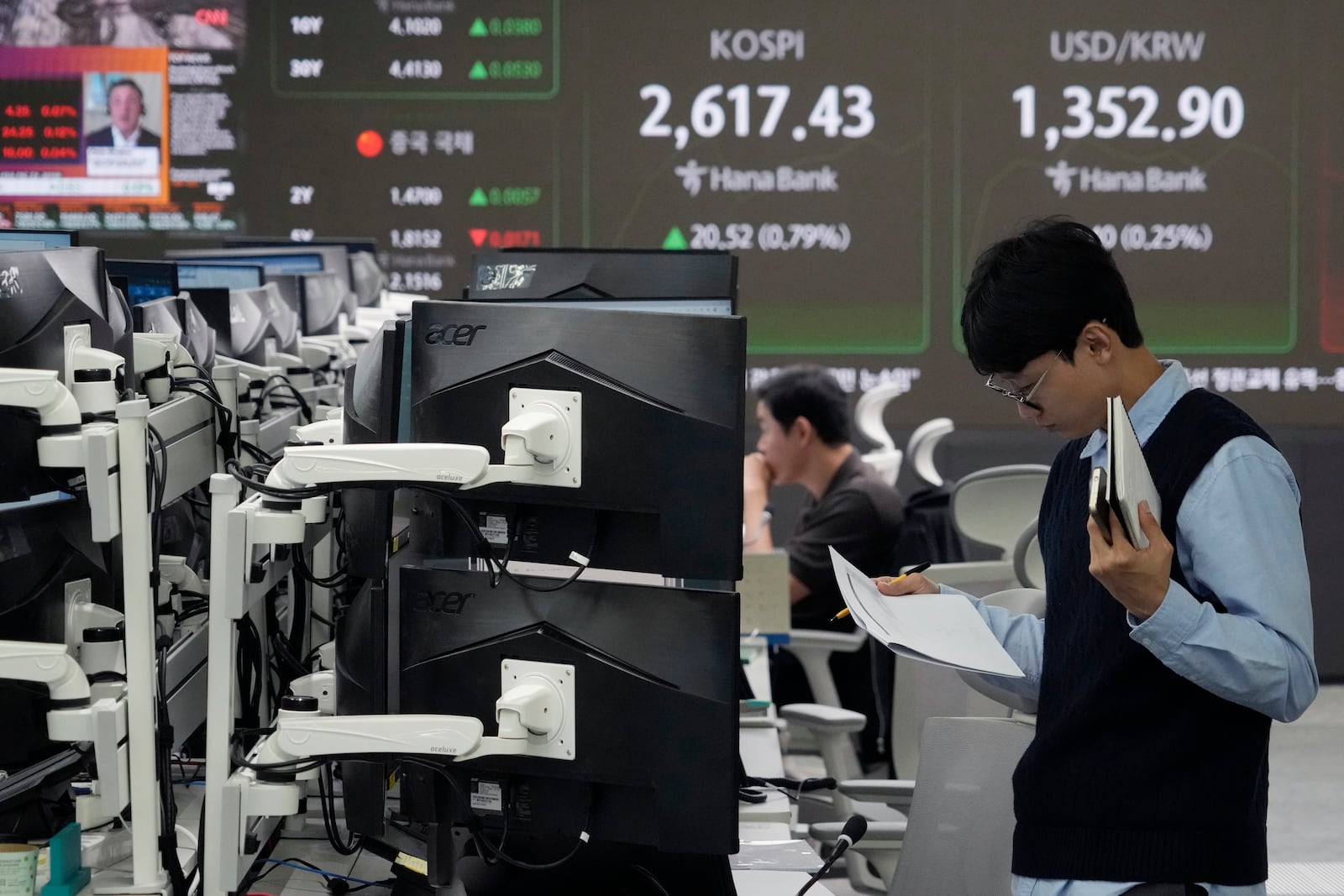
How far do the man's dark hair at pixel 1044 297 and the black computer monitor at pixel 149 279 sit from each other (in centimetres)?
153

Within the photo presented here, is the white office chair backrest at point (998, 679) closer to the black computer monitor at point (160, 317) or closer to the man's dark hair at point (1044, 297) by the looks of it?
the man's dark hair at point (1044, 297)

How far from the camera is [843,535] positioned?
157 inches

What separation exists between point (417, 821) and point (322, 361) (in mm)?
1601

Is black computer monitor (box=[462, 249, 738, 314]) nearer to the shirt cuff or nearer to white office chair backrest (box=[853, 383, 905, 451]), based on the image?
the shirt cuff

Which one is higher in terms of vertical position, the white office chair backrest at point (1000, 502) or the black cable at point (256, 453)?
the black cable at point (256, 453)

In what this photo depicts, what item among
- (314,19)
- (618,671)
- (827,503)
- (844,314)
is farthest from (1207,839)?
(314,19)

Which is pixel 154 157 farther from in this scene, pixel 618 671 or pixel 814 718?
pixel 618 671

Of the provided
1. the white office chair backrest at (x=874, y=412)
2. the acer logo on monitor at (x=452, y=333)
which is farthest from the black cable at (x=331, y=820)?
the white office chair backrest at (x=874, y=412)

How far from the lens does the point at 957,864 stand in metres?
2.06

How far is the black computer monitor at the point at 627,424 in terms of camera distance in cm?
135

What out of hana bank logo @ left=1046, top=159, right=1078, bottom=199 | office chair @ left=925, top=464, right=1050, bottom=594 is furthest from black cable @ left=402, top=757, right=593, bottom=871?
hana bank logo @ left=1046, top=159, right=1078, bottom=199

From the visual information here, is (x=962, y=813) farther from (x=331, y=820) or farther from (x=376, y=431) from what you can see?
(x=376, y=431)

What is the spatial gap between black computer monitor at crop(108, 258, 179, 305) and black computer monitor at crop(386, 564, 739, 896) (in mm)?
1212

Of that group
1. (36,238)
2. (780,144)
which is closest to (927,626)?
(36,238)
